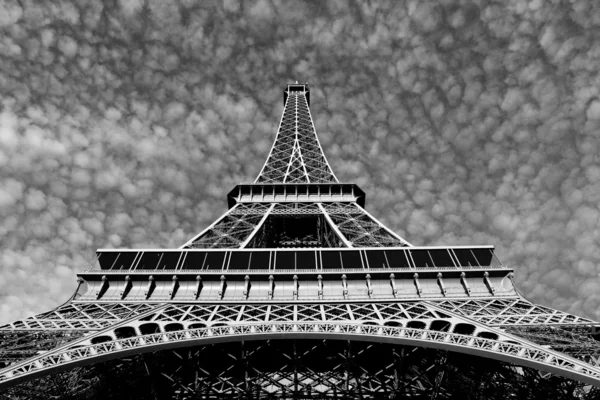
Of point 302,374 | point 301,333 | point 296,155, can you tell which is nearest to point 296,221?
point 296,155

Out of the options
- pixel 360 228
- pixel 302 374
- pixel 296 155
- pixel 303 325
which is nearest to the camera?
pixel 303 325

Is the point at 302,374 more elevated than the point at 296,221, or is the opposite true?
the point at 296,221

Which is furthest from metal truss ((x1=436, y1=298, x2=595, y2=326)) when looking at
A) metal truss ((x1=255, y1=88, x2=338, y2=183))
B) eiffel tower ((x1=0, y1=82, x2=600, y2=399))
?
metal truss ((x1=255, y1=88, x2=338, y2=183))

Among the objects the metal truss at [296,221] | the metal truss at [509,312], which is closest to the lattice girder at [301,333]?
the metal truss at [509,312]

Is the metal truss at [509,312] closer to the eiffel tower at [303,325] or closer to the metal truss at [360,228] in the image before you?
the eiffel tower at [303,325]

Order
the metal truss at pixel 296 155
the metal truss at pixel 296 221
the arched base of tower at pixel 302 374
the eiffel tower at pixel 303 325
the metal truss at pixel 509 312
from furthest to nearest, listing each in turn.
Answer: the metal truss at pixel 296 155 → the metal truss at pixel 296 221 → the metal truss at pixel 509 312 → the arched base of tower at pixel 302 374 → the eiffel tower at pixel 303 325

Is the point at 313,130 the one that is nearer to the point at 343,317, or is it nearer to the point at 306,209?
the point at 306,209

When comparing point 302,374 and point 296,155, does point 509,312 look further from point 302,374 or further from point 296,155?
point 296,155
